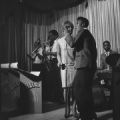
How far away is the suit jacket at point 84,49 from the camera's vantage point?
3.08 m

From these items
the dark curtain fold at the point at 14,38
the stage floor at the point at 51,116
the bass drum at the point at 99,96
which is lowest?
the stage floor at the point at 51,116

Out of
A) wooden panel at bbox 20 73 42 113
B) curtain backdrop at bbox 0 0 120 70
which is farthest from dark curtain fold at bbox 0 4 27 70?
wooden panel at bbox 20 73 42 113

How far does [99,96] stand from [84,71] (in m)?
1.62

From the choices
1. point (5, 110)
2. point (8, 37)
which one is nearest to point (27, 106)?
point (5, 110)

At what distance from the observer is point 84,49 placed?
10.2ft

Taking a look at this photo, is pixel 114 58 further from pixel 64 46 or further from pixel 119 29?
pixel 119 29

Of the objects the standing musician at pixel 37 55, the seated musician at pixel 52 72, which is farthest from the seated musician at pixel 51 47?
the standing musician at pixel 37 55

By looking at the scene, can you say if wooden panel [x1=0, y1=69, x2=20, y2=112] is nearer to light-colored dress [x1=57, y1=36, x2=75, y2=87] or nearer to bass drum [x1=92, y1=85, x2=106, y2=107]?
light-colored dress [x1=57, y1=36, x2=75, y2=87]

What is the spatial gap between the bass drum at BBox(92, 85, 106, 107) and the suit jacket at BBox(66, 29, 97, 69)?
1.48 metres

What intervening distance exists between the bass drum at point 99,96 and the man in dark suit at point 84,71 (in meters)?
1.34

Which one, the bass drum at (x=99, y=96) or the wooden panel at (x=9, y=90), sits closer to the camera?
the wooden panel at (x=9, y=90)

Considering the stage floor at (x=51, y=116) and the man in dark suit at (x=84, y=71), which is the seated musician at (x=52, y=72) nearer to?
the stage floor at (x=51, y=116)

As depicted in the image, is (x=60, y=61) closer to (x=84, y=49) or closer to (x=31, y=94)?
(x=31, y=94)

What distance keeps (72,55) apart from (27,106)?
1.38 meters
